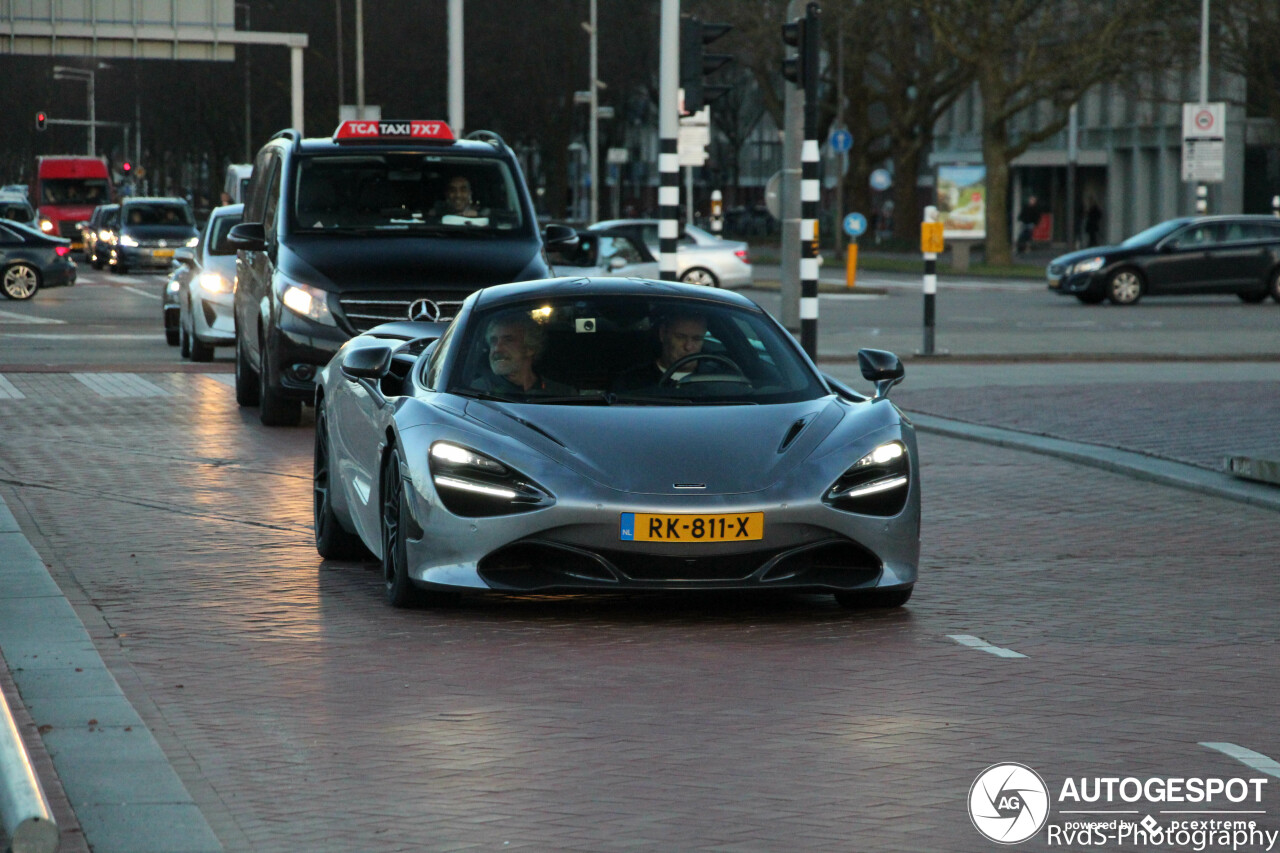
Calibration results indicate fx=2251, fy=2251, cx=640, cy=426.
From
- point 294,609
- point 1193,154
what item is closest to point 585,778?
point 294,609

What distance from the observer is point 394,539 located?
8219mm

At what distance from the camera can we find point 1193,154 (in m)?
45.3

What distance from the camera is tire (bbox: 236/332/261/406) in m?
17.0

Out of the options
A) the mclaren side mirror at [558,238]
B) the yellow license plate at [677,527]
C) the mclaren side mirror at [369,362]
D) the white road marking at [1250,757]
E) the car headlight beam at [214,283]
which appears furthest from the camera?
the car headlight beam at [214,283]

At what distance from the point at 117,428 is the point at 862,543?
8.51m

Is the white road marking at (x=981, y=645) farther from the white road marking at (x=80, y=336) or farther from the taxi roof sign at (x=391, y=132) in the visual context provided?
the white road marking at (x=80, y=336)

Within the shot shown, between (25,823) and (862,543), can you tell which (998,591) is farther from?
(25,823)

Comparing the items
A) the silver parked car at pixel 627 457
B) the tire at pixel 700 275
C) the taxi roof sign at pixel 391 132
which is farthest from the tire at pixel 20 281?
the silver parked car at pixel 627 457

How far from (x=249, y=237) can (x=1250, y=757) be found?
11.1 m

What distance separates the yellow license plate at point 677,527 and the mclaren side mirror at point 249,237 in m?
8.78

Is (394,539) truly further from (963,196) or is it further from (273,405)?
(963,196)

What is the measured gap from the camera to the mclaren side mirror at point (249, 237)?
15797 mm

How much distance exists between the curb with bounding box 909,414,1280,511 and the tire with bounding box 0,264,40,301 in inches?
938

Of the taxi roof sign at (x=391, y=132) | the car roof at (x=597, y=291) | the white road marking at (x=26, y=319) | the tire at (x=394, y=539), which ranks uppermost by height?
the taxi roof sign at (x=391, y=132)
